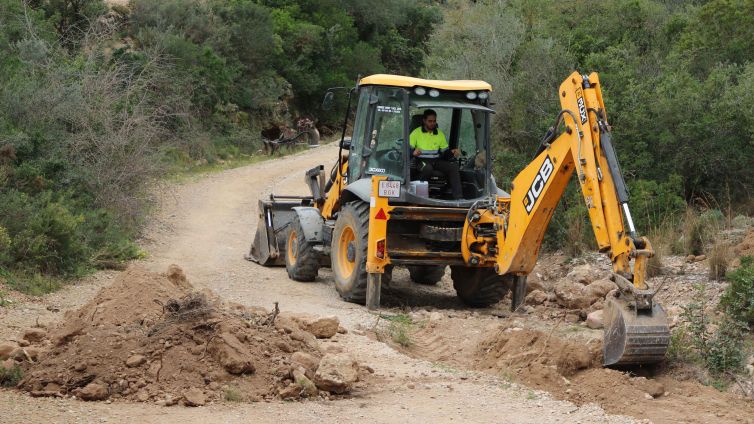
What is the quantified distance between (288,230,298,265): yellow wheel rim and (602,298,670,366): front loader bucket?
677 cm

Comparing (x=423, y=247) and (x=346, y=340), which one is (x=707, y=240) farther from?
(x=346, y=340)

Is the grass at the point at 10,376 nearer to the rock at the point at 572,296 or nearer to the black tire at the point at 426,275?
the rock at the point at 572,296

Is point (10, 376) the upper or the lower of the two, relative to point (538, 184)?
lower

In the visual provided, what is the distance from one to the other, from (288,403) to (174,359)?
3.19 feet

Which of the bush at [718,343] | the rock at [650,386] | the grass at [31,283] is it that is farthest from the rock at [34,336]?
the bush at [718,343]

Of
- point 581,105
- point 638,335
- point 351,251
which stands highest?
→ point 581,105

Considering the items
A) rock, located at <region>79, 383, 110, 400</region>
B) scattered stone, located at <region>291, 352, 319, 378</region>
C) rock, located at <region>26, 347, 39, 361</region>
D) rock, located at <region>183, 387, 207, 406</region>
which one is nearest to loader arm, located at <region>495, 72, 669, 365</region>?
scattered stone, located at <region>291, 352, 319, 378</region>

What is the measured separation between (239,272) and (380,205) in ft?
12.1

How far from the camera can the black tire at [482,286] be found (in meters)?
12.9

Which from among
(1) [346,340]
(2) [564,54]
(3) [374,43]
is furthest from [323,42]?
(1) [346,340]

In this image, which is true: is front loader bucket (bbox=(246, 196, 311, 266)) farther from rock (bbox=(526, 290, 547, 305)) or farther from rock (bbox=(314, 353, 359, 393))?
rock (bbox=(314, 353, 359, 393))

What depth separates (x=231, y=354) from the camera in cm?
819

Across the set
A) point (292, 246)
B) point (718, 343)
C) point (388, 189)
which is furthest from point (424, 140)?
point (718, 343)

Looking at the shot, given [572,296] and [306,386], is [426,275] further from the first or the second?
[306,386]
